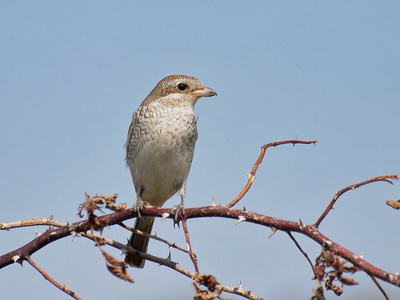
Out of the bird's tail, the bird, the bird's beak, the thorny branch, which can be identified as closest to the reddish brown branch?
the thorny branch

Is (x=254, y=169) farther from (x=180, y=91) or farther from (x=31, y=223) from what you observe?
(x=180, y=91)

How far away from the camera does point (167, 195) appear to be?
6105 millimetres

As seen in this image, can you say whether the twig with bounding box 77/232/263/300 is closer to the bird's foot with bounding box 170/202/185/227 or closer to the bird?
the bird's foot with bounding box 170/202/185/227

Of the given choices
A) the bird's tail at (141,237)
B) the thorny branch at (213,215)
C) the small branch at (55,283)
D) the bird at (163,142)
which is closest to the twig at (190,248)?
the thorny branch at (213,215)

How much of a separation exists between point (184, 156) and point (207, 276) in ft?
11.4

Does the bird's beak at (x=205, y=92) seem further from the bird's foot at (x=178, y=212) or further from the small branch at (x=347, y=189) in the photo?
the small branch at (x=347, y=189)

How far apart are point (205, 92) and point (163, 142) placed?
2.38ft

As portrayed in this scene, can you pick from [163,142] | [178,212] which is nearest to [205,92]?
[163,142]

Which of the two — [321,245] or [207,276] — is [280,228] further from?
[207,276]

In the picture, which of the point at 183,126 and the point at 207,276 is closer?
the point at 207,276

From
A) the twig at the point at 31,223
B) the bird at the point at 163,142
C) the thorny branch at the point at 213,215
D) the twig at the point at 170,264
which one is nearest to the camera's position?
the thorny branch at the point at 213,215

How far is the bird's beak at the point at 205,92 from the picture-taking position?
596 cm

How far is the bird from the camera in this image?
570 centimetres

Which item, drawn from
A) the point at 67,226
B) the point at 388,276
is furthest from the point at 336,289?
the point at 67,226
